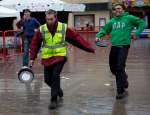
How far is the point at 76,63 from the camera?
1778cm

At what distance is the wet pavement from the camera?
29.2 feet

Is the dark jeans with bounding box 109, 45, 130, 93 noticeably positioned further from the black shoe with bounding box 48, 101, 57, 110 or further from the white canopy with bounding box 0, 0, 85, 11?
the white canopy with bounding box 0, 0, 85, 11

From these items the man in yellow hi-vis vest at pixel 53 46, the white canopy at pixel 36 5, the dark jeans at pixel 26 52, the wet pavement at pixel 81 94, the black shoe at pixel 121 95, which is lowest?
the wet pavement at pixel 81 94

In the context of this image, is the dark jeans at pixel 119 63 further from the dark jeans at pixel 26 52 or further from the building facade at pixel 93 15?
the building facade at pixel 93 15

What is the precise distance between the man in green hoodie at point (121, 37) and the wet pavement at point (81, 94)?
0.38 meters

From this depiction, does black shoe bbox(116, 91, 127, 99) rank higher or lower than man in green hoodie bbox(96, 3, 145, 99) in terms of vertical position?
lower

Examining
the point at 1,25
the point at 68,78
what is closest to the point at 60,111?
the point at 68,78

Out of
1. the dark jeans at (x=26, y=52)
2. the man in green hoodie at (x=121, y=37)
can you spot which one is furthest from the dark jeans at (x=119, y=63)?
the dark jeans at (x=26, y=52)

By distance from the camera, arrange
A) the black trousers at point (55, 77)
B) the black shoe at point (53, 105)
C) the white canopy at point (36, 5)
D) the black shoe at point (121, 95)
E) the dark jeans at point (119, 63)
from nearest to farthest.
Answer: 1. the black shoe at point (53, 105)
2. the black trousers at point (55, 77)
3. the black shoe at point (121, 95)
4. the dark jeans at point (119, 63)
5. the white canopy at point (36, 5)

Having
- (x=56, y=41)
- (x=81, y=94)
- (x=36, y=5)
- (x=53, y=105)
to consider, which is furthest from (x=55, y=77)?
(x=36, y=5)

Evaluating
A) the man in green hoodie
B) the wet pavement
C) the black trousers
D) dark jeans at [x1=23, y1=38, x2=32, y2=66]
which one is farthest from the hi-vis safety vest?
dark jeans at [x1=23, y1=38, x2=32, y2=66]

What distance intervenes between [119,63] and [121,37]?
486 mm

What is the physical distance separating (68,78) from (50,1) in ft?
57.1

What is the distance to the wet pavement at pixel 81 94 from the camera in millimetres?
8906
